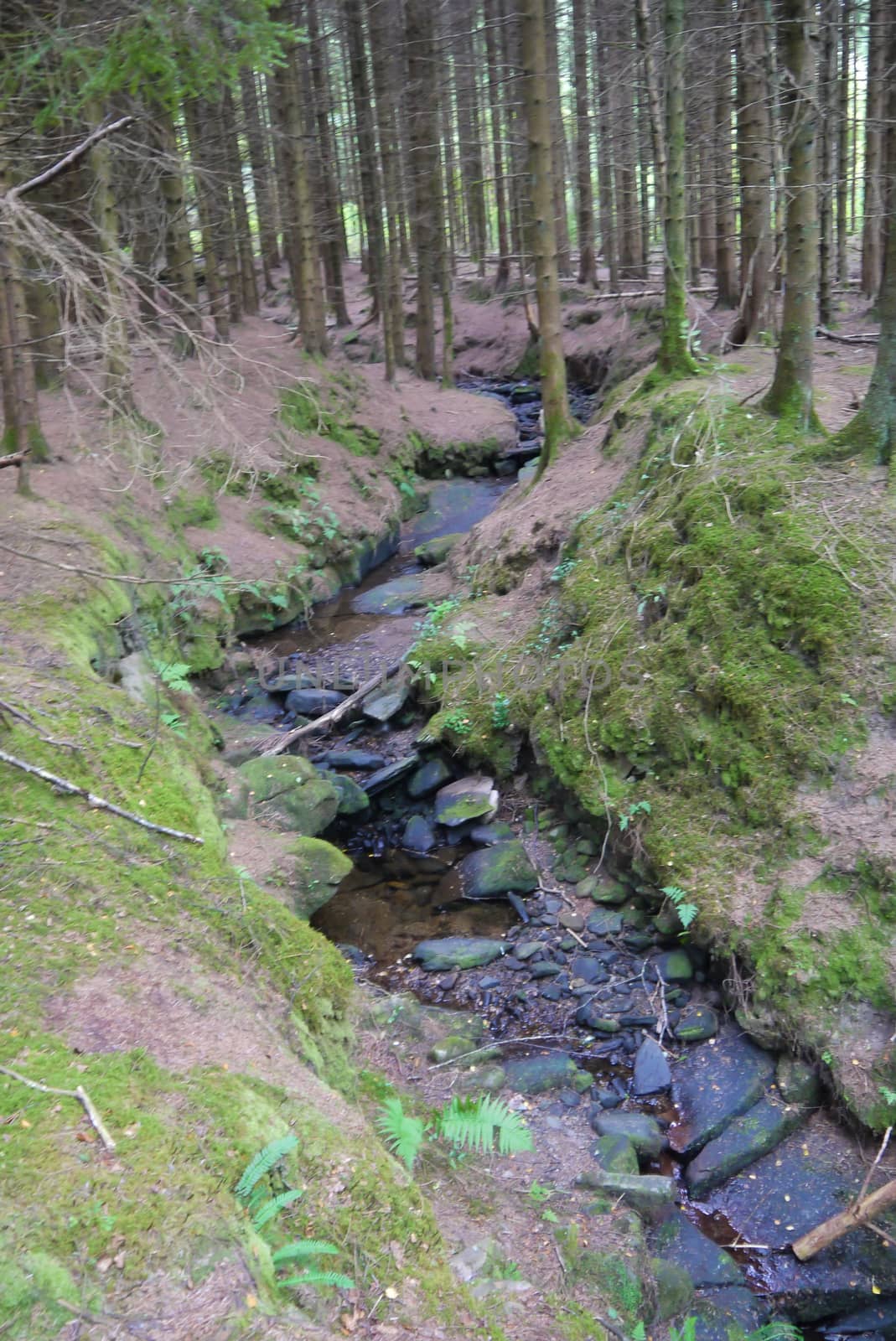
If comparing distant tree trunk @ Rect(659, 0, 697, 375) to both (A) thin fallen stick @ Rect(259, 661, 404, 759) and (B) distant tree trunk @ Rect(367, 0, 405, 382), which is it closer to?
(A) thin fallen stick @ Rect(259, 661, 404, 759)

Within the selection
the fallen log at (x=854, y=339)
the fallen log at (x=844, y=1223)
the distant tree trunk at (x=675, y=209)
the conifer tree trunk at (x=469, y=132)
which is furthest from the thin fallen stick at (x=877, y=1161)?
the conifer tree trunk at (x=469, y=132)

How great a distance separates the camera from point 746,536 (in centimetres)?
802

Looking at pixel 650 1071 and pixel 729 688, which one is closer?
pixel 650 1071

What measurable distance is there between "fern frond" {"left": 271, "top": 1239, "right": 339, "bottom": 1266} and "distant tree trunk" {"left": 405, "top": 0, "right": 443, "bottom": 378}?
Answer: 18.3 meters

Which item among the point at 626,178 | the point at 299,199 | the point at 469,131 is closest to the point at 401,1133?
the point at 299,199

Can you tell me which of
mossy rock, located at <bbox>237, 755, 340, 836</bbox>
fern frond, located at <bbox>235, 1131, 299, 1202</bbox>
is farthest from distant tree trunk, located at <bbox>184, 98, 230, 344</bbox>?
fern frond, located at <bbox>235, 1131, 299, 1202</bbox>

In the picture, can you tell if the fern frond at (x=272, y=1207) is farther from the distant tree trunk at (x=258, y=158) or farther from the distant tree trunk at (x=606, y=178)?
the distant tree trunk at (x=606, y=178)

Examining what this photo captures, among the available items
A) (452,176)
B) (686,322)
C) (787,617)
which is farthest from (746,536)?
(452,176)

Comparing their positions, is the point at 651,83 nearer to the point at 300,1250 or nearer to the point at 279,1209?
the point at 279,1209

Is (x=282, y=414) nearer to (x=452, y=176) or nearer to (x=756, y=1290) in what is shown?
(x=452, y=176)

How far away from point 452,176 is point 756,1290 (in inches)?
978

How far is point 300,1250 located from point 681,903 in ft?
14.6

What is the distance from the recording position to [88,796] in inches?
194

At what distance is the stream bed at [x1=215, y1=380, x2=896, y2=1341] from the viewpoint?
4.87 m
